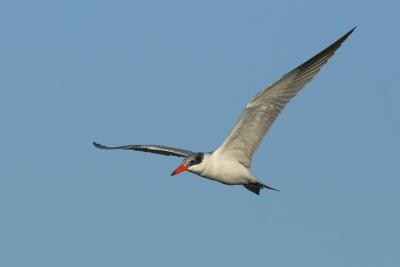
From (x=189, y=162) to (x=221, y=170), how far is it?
71cm

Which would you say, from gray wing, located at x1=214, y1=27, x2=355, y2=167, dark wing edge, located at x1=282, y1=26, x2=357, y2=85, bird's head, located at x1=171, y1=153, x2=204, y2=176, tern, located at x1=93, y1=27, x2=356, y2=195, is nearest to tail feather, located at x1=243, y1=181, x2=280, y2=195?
tern, located at x1=93, y1=27, x2=356, y2=195

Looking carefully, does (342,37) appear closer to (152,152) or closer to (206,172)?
(206,172)

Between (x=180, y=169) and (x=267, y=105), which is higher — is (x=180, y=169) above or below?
below

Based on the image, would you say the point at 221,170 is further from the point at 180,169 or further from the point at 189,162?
the point at 180,169

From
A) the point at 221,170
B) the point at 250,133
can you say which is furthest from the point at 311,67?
the point at 221,170

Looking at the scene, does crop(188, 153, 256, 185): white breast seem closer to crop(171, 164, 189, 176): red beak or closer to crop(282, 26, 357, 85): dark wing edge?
crop(171, 164, 189, 176): red beak

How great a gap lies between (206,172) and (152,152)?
112 inches

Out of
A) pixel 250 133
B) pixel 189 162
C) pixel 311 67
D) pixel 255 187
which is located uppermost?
pixel 311 67

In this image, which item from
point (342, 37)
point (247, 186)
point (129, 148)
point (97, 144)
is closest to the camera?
point (342, 37)

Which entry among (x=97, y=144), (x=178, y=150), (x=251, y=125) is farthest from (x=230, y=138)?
(x=97, y=144)

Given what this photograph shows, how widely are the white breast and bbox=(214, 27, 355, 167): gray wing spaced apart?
0.21 meters

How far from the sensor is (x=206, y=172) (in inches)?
900

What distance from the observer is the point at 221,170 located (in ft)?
75.3

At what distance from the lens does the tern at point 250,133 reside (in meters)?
22.3
